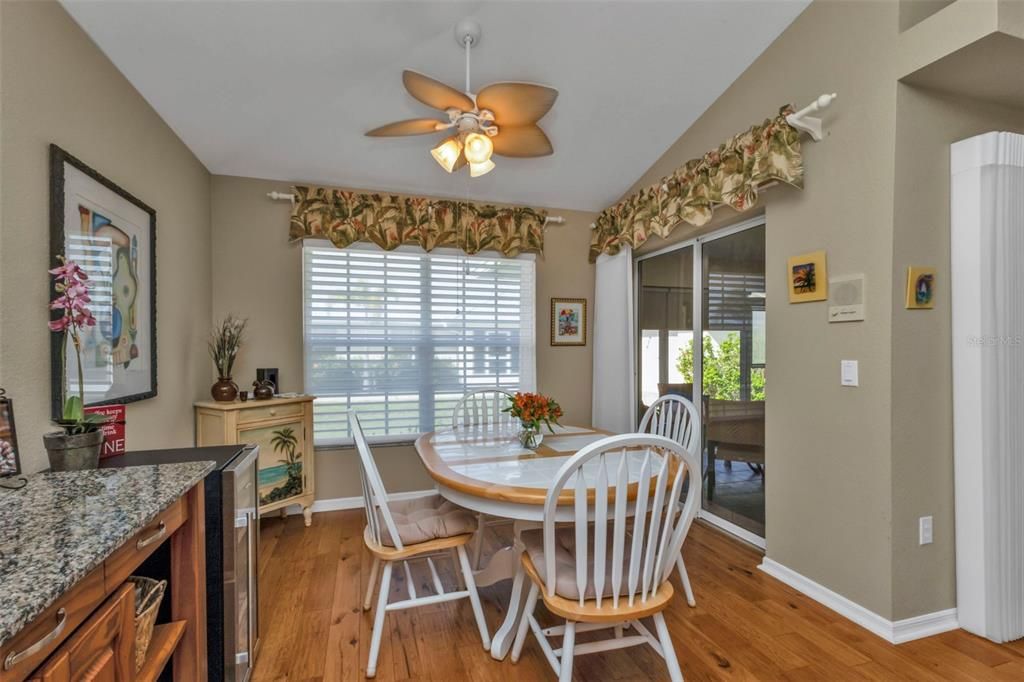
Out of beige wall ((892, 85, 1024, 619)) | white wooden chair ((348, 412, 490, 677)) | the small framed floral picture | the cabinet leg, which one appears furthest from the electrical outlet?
the cabinet leg

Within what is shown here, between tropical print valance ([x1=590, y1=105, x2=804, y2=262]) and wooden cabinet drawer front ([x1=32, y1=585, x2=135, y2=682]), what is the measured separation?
286 cm

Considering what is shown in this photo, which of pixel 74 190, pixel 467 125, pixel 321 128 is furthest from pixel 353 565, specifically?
pixel 321 128

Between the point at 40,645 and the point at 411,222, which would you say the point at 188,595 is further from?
the point at 411,222

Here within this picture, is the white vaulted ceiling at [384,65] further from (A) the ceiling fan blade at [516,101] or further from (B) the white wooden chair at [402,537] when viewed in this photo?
(B) the white wooden chair at [402,537]

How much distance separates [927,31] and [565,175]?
2098 mm

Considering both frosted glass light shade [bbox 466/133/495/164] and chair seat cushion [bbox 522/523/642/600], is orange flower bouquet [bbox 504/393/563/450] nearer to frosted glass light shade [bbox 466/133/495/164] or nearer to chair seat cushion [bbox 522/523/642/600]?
chair seat cushion [bbox 522/523/642/600]

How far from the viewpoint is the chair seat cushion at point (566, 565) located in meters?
1.50

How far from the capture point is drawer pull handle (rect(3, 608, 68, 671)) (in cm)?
65

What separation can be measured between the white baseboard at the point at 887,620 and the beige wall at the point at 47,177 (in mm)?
3209

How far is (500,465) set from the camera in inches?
80.2

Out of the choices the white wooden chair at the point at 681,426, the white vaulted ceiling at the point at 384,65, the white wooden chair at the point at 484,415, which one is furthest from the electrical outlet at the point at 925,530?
the white vaulted ceiling at the point at 384,65

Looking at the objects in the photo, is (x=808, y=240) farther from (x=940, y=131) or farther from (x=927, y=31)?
(x=927, y=31)

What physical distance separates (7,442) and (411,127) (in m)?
1.78

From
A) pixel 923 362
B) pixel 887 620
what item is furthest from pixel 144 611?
pixel 923 362
